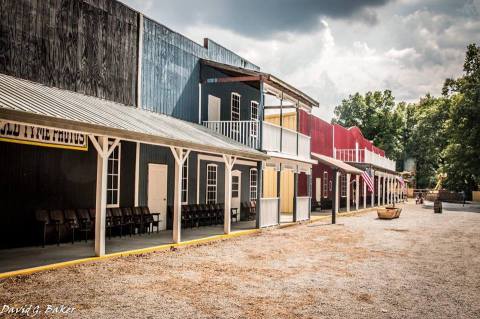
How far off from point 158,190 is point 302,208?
7.97 metres

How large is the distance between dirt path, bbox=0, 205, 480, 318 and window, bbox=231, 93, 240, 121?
8735mm

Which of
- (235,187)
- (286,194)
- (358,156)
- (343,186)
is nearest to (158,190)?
(235,187)

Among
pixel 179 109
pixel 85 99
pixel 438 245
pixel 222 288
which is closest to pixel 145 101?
pixel 179 109

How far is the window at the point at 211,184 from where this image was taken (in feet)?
61.4

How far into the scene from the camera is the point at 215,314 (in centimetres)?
613

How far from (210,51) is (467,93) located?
27.9m

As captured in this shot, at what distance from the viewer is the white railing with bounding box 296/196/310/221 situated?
2055cm

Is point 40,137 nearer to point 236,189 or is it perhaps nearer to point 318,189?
point 236,189

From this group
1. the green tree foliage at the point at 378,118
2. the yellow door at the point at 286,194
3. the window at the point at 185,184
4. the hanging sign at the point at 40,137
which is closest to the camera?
the hanging sign at the point at 40,137

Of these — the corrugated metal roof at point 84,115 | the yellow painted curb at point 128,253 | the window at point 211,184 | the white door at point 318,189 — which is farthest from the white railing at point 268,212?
the white door at point 318,189

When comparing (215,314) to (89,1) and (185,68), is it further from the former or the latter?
(185,68)

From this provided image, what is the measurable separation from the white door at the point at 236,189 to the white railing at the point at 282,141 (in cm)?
274

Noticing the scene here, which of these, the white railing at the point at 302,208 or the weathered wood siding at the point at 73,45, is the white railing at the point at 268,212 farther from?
the weathered wood siding at the point at 73,45
